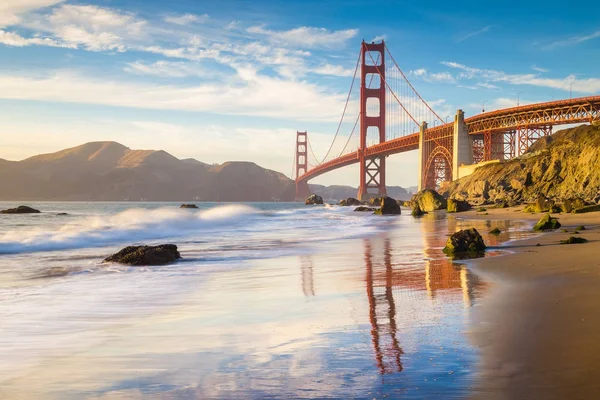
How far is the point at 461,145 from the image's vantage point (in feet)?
243

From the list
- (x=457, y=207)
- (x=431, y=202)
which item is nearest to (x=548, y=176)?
(x=457, y=207)

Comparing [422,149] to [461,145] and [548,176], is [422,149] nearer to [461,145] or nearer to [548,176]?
[461,145]

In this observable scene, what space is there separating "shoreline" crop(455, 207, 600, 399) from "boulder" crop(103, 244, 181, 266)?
285 inches

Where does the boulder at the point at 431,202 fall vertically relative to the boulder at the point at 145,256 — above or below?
above

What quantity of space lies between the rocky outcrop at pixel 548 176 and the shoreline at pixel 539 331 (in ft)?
69.5

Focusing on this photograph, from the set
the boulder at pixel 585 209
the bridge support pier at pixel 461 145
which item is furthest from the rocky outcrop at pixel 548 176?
the bridge support pier at pixel 461 145

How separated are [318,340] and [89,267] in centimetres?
915

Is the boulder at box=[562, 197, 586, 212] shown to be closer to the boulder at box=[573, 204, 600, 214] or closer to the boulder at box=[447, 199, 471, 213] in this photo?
the boulder at box=[573, 204, 600, 214]

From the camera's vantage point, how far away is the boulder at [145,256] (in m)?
12.9

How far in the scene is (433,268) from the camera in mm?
10797

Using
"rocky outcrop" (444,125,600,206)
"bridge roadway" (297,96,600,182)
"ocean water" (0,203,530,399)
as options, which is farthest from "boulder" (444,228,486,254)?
"bridge roadway" (297,96,600,182)

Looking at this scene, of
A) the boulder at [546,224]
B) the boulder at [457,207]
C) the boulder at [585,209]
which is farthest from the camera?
the boulder at [457,207]

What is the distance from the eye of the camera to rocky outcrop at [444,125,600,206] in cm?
4003

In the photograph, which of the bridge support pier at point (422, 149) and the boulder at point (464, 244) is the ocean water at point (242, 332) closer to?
the boulder at point (464, 244)
